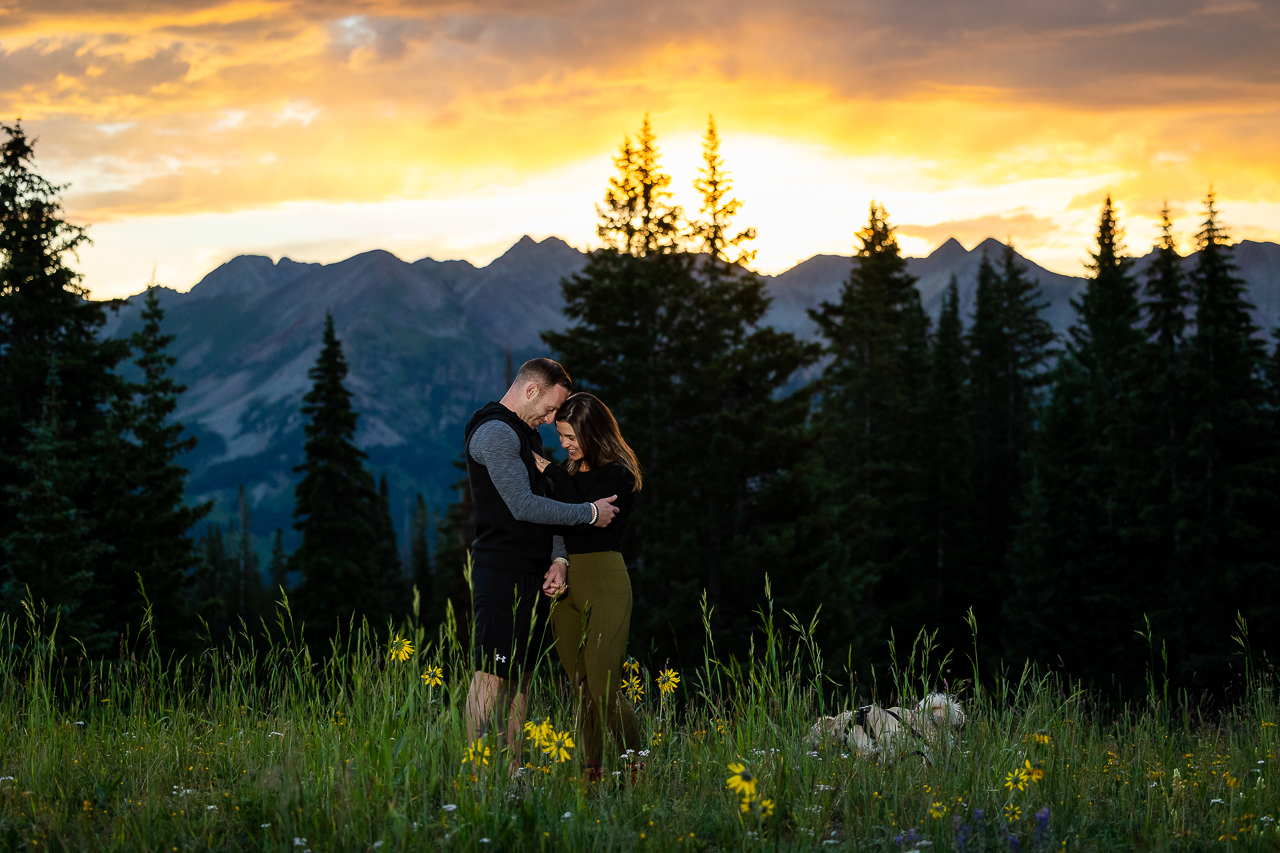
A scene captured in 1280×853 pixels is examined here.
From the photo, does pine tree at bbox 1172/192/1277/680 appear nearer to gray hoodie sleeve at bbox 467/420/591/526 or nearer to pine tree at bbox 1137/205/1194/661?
pine tree at bbox 1137/205/1194/661

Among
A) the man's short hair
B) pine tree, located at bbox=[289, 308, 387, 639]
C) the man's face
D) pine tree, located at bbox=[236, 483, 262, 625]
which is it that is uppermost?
the man's short hair

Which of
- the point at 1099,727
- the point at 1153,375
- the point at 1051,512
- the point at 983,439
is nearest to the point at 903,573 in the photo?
the point at 1051,512

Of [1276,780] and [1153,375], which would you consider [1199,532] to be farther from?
[1276,780]

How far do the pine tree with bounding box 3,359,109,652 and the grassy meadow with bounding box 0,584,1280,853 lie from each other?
19278 millimetres

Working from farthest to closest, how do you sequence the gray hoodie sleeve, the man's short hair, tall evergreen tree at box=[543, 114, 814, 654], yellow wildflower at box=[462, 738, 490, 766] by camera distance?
tall evergreen tree at box=[543, 114, 814, 654] → the man's short hair → the gray hoodie sleeve → yellow wildflower at box=[462, 738, 490, 766]

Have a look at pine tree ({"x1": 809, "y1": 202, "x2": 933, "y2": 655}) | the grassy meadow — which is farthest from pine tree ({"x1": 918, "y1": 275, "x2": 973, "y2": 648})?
the grassy meadow

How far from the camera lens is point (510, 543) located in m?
4.36

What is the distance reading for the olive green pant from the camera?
4340 mm

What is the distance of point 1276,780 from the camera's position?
13.1 ft

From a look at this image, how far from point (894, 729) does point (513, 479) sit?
227cm

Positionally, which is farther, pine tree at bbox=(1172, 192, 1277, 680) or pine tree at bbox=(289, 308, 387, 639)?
pine tree at bbox=(289, 308, 387, 639)

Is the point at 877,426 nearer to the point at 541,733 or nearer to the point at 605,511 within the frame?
the point at 605,511

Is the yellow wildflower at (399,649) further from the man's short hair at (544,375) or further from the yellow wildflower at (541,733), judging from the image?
the man's short hair at (544,375)

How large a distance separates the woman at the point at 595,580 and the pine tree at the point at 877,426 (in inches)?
1304
